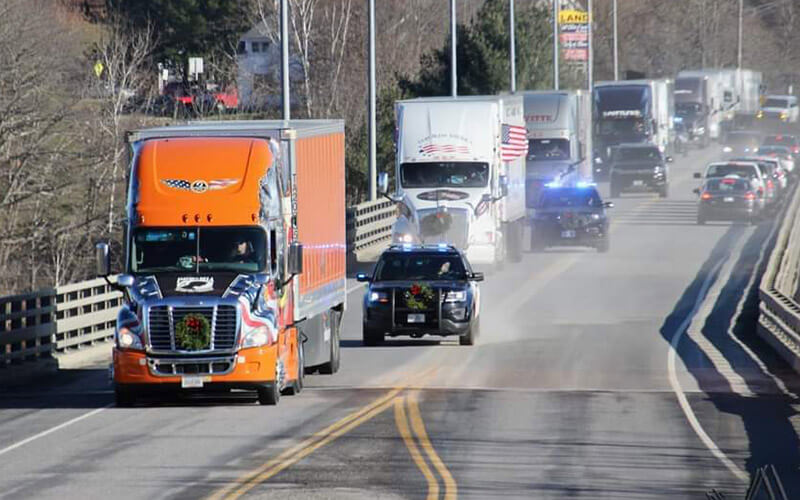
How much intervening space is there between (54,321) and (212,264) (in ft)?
20.0

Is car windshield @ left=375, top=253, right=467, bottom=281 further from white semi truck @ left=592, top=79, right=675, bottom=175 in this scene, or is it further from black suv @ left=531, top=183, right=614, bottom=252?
white semi truck @ left=592, top=79, right=675, bottom=175

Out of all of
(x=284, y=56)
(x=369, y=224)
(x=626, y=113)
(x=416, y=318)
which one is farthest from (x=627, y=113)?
(x=416, y=318)

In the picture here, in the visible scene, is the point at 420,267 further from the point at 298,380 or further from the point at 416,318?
the point at 298,380

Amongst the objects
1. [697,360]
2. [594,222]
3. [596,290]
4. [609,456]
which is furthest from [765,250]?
[609,456]

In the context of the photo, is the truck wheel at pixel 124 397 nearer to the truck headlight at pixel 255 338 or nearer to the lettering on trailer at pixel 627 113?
the truck headlight at pixel 255 338

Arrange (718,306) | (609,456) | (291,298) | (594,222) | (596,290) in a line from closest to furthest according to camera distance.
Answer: (609,456)
(291,298)
(718,306)
(596,290)
(594,222)

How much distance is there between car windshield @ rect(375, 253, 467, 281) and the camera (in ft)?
97.0

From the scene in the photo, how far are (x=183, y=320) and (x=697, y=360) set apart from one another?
9734mm

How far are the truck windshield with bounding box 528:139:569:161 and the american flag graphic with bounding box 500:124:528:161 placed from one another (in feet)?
36.5

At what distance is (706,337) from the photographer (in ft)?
103

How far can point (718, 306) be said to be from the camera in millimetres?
36812

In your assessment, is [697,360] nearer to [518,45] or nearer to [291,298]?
[291,298]

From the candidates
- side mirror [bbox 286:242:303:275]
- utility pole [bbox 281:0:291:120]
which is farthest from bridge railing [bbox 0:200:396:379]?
utility pole [bbox 281:0:291:120]

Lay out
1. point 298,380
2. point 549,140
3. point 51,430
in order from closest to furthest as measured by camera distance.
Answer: point 51,430
point 298,380
point 549,140
